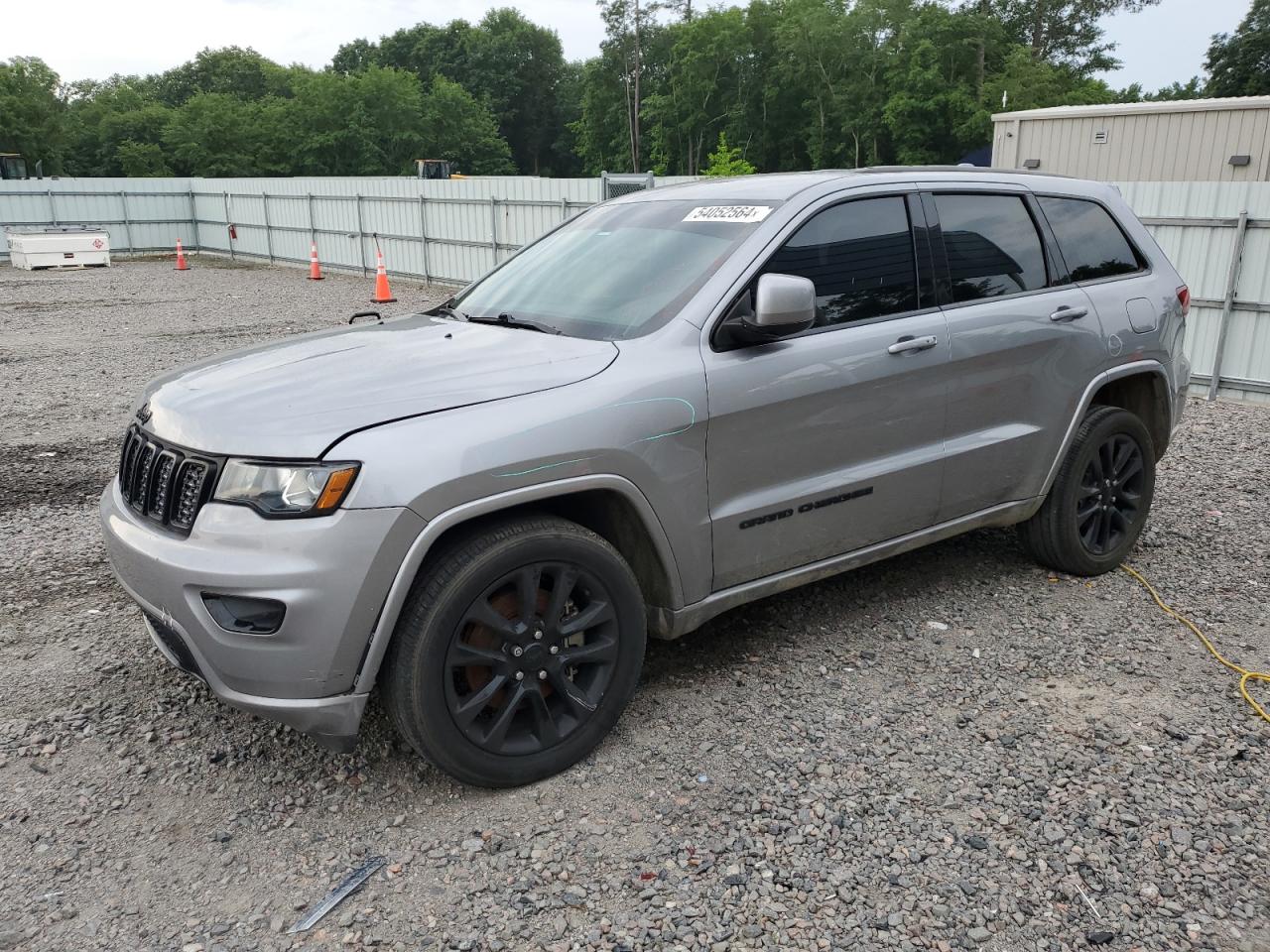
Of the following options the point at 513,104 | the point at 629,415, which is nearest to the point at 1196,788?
the point at 629,415

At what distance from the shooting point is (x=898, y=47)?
2363 inches

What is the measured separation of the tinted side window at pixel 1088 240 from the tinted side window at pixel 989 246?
0.58 ft

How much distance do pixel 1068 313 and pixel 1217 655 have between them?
1537mm

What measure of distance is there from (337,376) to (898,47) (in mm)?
64322

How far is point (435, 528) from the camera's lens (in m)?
2.80

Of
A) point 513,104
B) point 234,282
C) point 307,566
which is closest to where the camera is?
point 307,566

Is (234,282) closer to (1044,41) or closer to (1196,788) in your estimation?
(1196,788)

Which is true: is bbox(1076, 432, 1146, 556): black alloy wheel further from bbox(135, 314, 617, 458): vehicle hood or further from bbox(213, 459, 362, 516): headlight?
bbox(213, 459, 362, 516): headlight

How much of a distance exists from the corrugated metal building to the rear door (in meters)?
10.4

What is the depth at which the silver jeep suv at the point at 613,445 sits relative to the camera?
278cm

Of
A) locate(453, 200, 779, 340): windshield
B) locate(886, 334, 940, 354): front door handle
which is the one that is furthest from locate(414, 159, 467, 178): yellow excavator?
locate(886, 334, 940, 354): front door handle

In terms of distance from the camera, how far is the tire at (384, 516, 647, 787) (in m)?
2.89

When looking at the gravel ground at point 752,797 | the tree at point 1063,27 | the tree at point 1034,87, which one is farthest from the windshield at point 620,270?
the tree at point 1063,27

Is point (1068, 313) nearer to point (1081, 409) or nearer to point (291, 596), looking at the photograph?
point (1081, 409)
